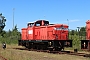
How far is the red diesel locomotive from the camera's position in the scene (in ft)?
78.9

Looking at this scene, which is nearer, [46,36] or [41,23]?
[46,36]

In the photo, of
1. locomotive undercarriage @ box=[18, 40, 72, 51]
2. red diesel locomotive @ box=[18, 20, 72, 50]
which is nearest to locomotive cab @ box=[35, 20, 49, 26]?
red diesel locomotive @ box=[18, 20, 72, 50]

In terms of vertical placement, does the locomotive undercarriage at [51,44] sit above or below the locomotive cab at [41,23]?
below

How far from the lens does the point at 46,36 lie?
25562 mm

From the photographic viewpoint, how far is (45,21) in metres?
27.5

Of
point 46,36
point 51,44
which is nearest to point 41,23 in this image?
point 46,36

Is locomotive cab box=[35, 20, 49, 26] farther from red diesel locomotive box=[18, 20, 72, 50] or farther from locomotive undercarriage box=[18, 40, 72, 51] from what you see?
locomotive undercarriage box=[18, 40, 72, 51]

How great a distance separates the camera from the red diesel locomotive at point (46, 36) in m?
24.1

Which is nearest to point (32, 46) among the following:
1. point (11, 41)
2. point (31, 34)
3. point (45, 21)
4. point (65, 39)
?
point (31, 34)

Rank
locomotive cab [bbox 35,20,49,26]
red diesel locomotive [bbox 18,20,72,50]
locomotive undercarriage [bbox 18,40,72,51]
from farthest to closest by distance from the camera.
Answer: locomotive cab [bbox 35,20,49,26]
red diesel locomotive [bbox 18,20,72,50]
locomotive undercarriage [bbox 18,40,72,51]

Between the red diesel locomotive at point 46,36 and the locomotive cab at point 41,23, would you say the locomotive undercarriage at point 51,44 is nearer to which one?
the red diesel locomotive at point 46,36

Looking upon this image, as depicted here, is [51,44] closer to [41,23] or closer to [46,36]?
[46,36]

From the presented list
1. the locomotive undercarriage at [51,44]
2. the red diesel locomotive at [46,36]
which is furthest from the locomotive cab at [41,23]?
the locomotive undercarriage at [51,44]

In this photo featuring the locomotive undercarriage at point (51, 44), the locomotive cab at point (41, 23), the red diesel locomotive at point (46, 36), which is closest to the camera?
the locomotive undercarriage at point (51, 44)
